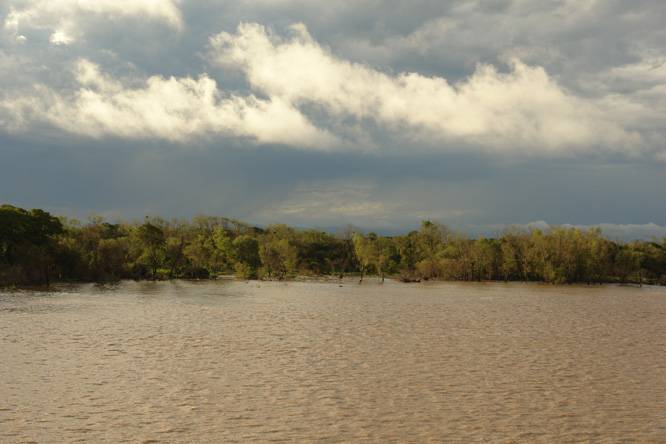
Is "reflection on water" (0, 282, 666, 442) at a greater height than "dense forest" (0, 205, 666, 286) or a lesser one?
lesser

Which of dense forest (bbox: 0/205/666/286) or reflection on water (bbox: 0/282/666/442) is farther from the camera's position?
dense forest (bbox: 0/205/666/286)

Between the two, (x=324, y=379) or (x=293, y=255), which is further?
(x=293, y=255)

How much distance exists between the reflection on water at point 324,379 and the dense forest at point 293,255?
38725 millimetres

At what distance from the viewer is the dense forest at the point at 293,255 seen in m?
75.4

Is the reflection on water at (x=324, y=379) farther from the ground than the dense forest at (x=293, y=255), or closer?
closer

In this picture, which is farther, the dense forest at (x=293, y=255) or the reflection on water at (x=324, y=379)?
the dense forest at (x=293, y=255)

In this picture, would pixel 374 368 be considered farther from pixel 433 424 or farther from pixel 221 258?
pixel 221 258

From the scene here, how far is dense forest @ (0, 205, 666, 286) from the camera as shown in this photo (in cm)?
7544

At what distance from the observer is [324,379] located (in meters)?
20.3

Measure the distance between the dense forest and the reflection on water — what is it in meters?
38.7

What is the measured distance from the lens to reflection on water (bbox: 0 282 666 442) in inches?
566

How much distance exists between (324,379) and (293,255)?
89.5 m

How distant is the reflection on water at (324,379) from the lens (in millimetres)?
14367

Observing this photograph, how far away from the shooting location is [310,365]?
74.8 ft
